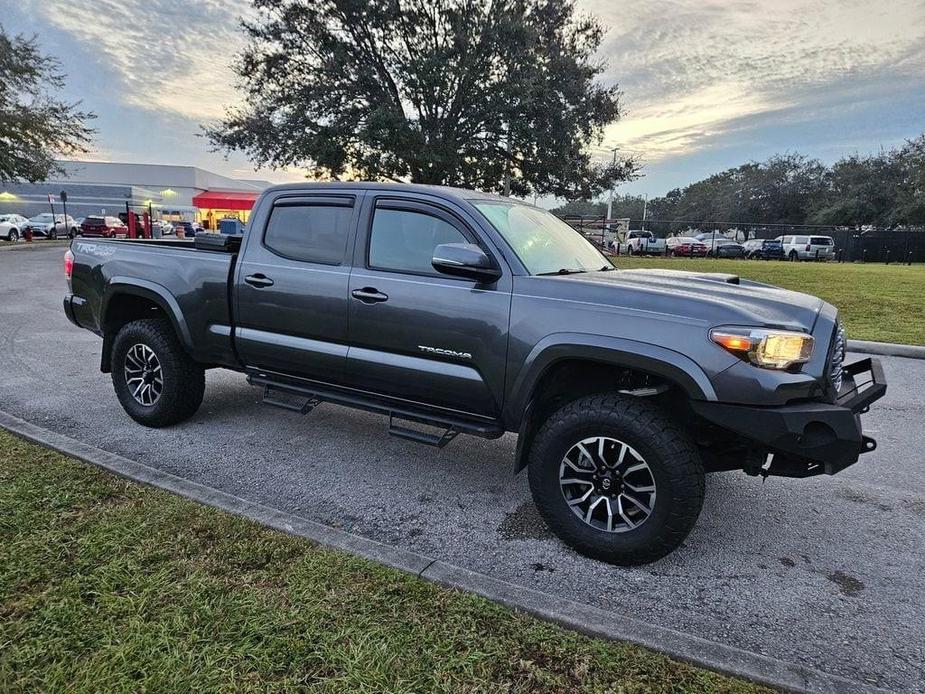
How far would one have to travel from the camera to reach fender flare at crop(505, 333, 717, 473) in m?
2.72

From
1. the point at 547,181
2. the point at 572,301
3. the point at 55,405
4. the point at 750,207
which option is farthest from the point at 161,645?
the point at 750,207

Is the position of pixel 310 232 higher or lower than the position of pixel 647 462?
higher

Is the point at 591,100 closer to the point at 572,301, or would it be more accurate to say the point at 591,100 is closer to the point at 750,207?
the point at 572,301

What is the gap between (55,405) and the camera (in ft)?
16.9

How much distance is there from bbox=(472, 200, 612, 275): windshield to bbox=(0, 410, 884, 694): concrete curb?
1.64 m

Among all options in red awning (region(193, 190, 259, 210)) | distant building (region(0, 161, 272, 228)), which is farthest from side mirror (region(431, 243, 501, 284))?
red awning (region(193, 190, 259, 210))

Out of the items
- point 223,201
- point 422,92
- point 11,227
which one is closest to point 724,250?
point 422,92

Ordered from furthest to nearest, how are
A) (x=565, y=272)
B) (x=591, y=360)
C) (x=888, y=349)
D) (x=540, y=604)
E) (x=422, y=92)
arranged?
1. (x=422, y=92)
2. (x=888, y=349)
3. (x=565, y=272)
4. (x=591, y=360)
5. (x=540, y=604)

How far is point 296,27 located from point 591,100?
11.1m

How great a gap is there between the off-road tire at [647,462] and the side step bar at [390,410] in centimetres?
44

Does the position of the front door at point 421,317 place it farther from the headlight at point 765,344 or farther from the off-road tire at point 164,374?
the off-road tire at point 164,374

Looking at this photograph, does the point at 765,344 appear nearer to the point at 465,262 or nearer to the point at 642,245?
the point at 465,262

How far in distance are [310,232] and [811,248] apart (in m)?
37.8

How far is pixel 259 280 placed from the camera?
4078 mm
